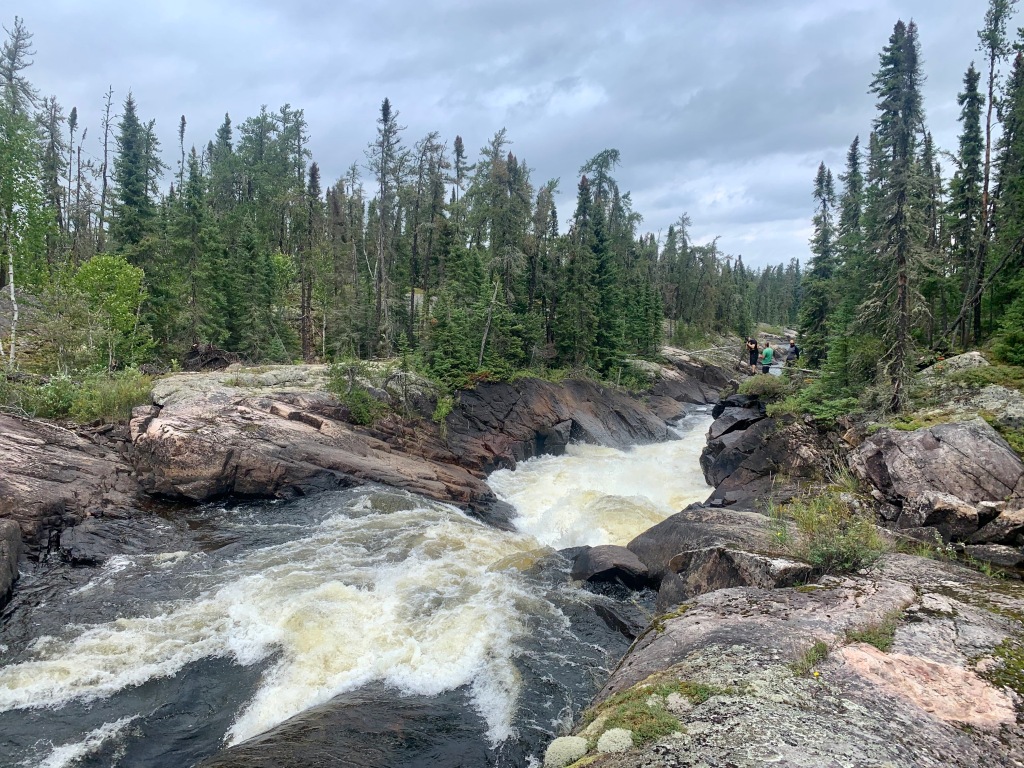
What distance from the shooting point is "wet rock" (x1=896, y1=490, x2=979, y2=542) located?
8.90 m

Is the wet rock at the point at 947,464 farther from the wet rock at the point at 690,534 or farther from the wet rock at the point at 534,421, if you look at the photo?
the wet rock at the point at 534,421

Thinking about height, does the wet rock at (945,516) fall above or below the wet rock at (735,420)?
below

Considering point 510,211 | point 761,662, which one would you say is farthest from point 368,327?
point 761,662

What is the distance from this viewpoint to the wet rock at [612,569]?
38.4 ft

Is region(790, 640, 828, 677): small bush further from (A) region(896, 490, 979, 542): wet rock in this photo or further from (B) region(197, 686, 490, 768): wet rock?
(A) region(896, 490, 979, 542): wet rock

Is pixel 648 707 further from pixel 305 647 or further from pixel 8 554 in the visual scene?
pixel 8 554

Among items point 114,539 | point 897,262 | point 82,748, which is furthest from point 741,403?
point 82,748

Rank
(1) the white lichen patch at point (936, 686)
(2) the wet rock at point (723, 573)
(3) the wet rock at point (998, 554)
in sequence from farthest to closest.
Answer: (3) the wet rock at point (998, 554), (2) the wet rock at point (723, 573), (1) the white lichen patch at point (936, 686)

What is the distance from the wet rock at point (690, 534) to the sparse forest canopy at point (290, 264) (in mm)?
15473

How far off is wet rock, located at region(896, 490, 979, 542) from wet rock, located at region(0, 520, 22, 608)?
Result: 17152 millimetres

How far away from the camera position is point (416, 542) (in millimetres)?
13188

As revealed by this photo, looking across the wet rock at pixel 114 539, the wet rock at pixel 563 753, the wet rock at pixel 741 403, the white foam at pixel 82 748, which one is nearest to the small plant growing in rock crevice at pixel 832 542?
the wet rock at pixel 563 753

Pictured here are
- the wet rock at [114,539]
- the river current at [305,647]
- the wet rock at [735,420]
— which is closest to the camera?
the river current at [305,647]

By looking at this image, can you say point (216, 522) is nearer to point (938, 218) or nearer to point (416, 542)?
point (416, 542)
